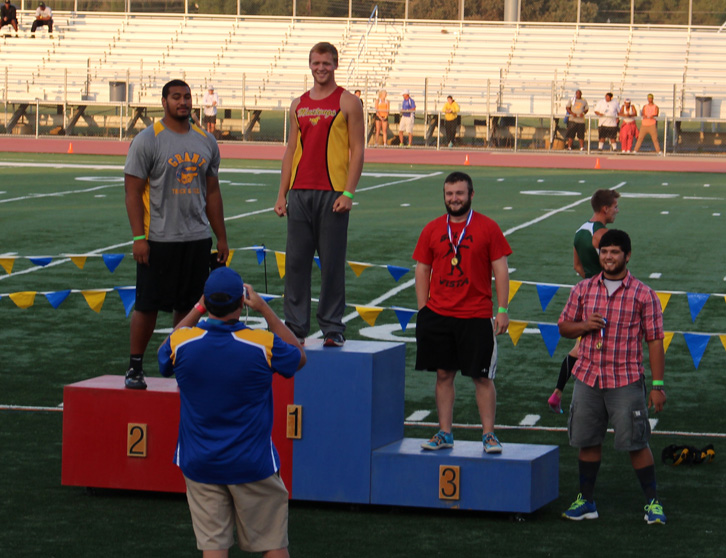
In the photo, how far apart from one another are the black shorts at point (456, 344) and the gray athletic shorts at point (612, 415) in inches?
19.6

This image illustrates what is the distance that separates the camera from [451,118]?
1657 inches

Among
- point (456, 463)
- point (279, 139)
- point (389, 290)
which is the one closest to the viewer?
point (456, 463)

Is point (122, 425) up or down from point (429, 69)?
down

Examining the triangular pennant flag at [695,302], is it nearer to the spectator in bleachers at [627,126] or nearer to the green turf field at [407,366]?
the green turf field at [407,366]

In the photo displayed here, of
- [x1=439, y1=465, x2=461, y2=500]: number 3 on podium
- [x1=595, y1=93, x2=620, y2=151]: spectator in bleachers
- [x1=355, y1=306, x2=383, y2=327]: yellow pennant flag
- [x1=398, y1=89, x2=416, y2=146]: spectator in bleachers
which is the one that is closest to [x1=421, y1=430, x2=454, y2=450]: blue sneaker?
[x1=439, y1=465, x2=461, y2=500]: number 3 on podium

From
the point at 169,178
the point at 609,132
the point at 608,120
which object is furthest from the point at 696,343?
the point at 609,132

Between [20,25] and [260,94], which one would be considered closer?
[260,94]

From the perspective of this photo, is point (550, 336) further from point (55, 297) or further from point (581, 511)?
point (55, 297)

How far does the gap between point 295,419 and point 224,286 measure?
2229 millimetres

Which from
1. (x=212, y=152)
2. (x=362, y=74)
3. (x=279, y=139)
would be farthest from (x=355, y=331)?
(x=362, y=74)

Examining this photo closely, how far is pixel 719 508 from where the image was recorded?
7270mm

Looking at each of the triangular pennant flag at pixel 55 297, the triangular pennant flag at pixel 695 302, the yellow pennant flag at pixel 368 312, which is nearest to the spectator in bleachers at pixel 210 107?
the triangular pennant flag at pixel 55 297

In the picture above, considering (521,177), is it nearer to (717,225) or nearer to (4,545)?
(717,225)

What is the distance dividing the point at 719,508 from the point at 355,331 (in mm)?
5556
